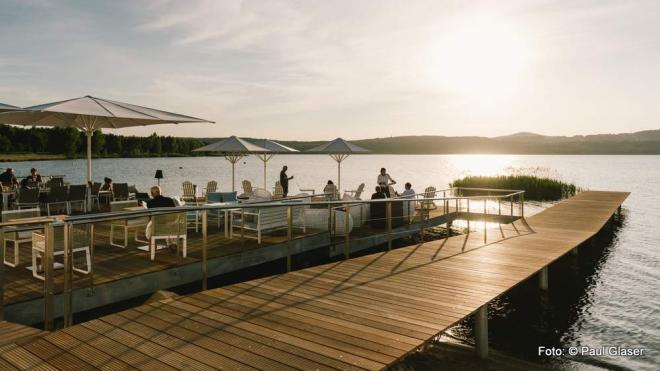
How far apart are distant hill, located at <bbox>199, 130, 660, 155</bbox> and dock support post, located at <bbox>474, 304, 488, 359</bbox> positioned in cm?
10590

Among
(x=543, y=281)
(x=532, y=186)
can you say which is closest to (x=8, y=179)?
(x=543, y=281)

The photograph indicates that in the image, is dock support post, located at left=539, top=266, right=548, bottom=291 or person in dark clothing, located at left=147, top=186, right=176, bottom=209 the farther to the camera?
dock support post, located at left=539, top=266, right=548, bottom=291

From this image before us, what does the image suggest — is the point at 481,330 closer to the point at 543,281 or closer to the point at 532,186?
the point at 543,281

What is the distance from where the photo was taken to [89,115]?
28.8 ft

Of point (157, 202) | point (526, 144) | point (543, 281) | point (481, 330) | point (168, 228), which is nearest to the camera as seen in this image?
point (481, 330)

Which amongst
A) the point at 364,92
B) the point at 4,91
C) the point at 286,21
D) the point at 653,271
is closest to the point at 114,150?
the point at 4,91

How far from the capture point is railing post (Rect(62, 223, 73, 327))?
422 cm

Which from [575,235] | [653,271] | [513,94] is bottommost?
[653,271]

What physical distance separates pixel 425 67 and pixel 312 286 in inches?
551

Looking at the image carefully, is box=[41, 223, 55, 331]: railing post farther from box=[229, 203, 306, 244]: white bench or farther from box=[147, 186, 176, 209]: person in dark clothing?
box=[229, 203, 306, 244]: white bench

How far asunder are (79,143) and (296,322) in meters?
107

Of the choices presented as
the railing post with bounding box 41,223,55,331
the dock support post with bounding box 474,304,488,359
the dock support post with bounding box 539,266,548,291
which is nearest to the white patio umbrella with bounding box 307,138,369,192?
the dock support post with bounding box 539,266,548,291

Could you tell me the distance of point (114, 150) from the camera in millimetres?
104562

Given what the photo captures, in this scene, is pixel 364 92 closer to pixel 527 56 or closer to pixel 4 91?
pixel 527 56
